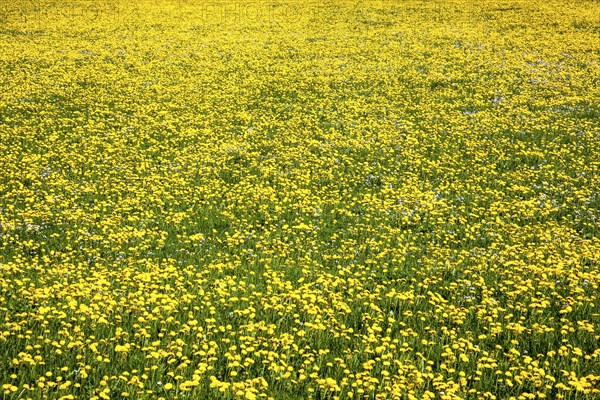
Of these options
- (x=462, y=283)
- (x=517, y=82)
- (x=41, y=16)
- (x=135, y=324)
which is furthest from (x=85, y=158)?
(x=41, y=16)

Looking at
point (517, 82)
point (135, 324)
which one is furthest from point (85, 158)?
point (517, 82)

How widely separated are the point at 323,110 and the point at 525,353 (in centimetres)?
1294

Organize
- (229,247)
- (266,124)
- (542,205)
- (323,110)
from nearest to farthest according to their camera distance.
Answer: (229,247) < (542,205) < (266,124) < (323,110)

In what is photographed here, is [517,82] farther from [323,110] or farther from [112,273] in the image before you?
[112,273]

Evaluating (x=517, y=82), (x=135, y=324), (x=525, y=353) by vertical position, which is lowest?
(x=525, y=353)

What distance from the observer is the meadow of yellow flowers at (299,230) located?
6.08 metres

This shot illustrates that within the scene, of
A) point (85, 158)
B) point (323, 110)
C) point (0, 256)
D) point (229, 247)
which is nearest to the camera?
point (0, 256)

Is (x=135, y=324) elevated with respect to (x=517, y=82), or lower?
lower

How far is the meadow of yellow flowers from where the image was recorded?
6.08m

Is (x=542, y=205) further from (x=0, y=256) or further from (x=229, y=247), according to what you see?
(x=0, y=256)

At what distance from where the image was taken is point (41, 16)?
36.2 metres

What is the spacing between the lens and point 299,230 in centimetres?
1013

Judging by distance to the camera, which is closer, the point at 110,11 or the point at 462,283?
the point at 462,283

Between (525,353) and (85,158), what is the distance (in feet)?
36.4
